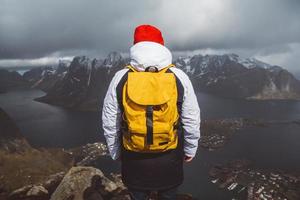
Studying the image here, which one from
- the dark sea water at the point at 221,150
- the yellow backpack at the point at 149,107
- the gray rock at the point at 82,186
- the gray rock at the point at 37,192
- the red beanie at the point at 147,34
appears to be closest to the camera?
the yellow backpack at the point at 149,107

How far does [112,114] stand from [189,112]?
1.45 m

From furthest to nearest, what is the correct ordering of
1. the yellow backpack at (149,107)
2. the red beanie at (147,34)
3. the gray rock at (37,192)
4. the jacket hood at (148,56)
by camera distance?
the gray rock at (37,192), the red beanie at (147,34), the jacket hood at (148,56), the yellow backpack at (149,107)

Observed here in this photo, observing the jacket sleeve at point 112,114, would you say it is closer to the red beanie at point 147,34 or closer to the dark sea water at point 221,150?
the red beanie at point 147,34

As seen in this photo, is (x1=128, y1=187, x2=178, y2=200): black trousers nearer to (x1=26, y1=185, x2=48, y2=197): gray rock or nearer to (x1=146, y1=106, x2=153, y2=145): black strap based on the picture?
(x1=146, y1=106, x2=153, y2=145): black strap

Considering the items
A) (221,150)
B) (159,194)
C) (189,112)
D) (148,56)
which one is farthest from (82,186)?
(221,150)

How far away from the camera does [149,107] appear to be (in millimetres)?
4801

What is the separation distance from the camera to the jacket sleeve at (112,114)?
16.7 feet

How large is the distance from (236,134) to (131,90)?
636 feet

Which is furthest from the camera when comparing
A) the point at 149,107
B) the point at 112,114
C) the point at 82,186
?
the point at 82,186

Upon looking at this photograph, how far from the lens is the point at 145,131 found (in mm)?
4832

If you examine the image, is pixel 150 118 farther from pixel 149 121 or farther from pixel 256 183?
pixel 256 183

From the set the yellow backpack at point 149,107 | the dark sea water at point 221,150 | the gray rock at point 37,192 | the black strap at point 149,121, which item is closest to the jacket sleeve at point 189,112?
the yellow backpack at point 149,107

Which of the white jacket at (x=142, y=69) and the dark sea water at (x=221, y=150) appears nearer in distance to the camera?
the white jacket at (x=142, y=69)

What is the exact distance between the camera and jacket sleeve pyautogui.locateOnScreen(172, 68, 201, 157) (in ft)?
16.8
